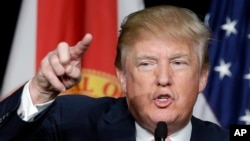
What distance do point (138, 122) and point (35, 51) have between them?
0.60 m

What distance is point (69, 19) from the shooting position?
178 centimetres

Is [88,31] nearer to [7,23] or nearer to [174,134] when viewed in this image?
[7,23]

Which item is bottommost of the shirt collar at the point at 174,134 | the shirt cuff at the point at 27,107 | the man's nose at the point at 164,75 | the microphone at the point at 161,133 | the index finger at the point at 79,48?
the shirt collar at the point at 174,134

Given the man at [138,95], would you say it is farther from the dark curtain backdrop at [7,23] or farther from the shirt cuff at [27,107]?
the dark curtain backdrop at [7,23]

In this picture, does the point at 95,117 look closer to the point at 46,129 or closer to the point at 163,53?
the point at 46,129

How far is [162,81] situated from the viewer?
3.68ft

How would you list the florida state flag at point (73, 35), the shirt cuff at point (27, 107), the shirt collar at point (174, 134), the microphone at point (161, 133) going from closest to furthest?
the microphone at point (161, 133), the shirt cuff at point (27, 107), the shirt collar at point (174, 134), the florida state flag at point (73, 35)

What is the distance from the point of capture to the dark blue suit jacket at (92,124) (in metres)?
1.27

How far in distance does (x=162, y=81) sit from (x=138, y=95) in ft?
0.26

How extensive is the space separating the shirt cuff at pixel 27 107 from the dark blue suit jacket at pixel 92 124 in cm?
10

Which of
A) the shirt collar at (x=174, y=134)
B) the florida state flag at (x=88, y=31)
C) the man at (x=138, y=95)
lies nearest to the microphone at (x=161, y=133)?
the man at (x=138, y=95)

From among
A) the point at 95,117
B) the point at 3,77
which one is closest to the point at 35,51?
the point at 3,77

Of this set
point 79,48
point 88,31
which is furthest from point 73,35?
point 79,48

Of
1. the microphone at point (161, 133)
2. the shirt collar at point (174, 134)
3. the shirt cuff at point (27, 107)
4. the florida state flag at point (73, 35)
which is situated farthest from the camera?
the florida state flag at point (73, 35)
